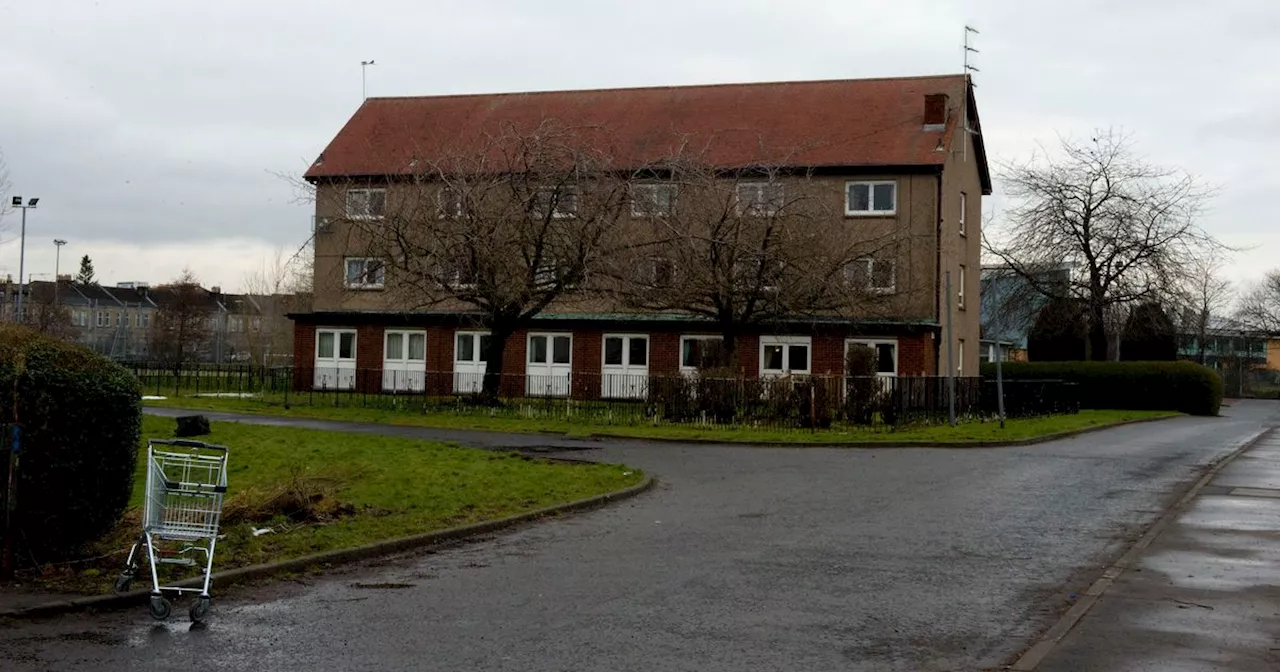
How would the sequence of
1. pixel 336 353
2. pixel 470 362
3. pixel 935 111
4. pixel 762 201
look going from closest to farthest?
1. pixel 762 201
2. pixel 935 111
3. pixel 470 362
4. pixel 336 353

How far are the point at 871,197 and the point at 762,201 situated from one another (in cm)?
944

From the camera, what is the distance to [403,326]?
150 feet

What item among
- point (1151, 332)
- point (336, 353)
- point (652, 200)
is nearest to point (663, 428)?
point (652, 200)

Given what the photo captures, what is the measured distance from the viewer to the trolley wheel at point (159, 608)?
26.3 ft

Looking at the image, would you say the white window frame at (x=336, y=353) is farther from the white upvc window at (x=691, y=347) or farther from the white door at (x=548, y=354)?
the white upvc window at (x=691, y=347)

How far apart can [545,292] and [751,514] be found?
20.0m

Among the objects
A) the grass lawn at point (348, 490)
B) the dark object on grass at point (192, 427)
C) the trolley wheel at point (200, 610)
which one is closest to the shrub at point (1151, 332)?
the grass lawn at point (348, 490)

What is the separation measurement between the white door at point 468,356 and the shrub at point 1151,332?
3148cm

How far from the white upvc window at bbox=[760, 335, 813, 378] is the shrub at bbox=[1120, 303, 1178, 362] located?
24.1 metres

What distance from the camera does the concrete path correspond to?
7285 mm

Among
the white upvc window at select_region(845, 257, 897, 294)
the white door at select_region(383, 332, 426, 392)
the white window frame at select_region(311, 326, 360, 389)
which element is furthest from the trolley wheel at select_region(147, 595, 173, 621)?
the white door at select_region(383, 332, 426, 392)

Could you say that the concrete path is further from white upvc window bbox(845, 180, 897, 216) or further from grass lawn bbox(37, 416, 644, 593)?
white upvc window bbox(845, 180, 897, 216)

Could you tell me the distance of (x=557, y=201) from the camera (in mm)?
32562

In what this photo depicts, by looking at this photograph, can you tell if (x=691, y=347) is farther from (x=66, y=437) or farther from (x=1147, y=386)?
(x=66, y=437)
